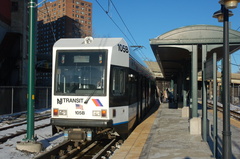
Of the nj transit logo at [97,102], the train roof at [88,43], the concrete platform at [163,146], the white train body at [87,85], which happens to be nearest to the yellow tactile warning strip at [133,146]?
the concrete platform at [163,146]

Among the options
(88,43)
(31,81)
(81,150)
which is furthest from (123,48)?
(81,150)

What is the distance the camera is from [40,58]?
4272 cm

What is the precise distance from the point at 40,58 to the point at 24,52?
420 inches

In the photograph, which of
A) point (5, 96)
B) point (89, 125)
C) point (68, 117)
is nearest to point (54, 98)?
point (68, 117)

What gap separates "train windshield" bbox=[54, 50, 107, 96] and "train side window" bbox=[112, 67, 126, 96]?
1.22 ft

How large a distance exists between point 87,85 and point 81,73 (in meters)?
0.39

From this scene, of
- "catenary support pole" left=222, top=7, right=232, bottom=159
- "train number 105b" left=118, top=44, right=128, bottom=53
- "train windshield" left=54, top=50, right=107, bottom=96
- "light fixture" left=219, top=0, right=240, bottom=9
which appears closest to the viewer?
"light fixture" left=219, top=0, right=240, bottom=9

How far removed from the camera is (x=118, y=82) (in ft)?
30.4

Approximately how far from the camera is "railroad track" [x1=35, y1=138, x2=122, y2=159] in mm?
8117

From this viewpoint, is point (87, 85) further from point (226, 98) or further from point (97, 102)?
point (226, 98)

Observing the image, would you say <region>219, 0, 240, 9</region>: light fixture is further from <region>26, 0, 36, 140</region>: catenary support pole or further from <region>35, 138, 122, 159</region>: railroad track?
<region>26, 0, 36, 140</region>: catenary support pole

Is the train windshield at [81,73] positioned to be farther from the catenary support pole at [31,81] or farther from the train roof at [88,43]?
the catenary support pole at [31,81]

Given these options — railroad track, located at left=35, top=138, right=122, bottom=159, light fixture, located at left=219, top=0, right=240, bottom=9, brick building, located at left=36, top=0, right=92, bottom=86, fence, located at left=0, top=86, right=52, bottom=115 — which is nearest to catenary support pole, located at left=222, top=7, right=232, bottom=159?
Answer: light fixture, located at left=219, top=0, right=240, bottom=9

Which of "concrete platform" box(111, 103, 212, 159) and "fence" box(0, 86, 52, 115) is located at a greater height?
"fence" box(0, 86, 52, 115)
